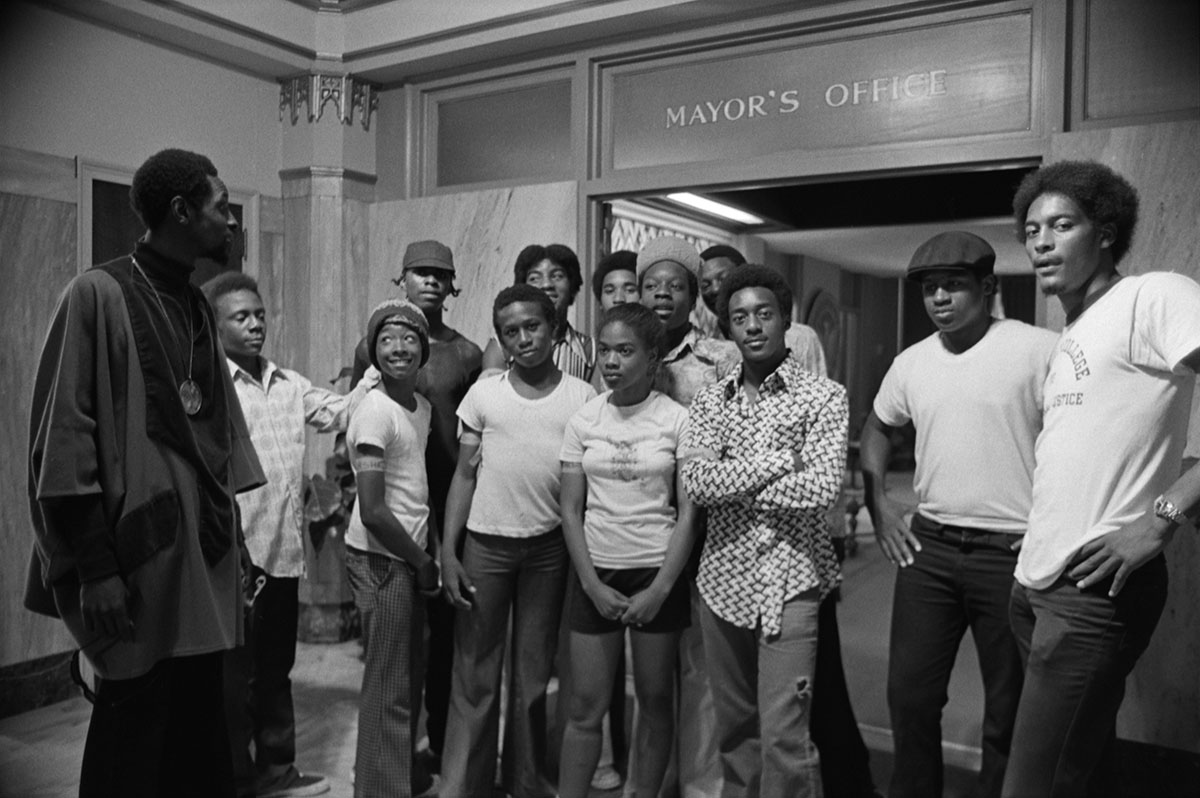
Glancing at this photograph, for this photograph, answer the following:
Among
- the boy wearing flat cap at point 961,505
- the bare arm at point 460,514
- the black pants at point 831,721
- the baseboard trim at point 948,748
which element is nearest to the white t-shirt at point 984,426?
the boy wearing flat cap at point 961,505

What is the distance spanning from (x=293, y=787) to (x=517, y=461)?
1.43m

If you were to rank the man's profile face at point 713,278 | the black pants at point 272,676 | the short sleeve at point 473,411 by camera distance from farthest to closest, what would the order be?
the man's profile face at point 713,278
the black pants at point 272,676
the short sleeve at point 473,411

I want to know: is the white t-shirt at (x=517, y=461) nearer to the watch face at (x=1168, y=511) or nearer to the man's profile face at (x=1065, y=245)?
the man's profile face at (x=1065, y=245)

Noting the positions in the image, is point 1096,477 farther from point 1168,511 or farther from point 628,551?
point 628,551

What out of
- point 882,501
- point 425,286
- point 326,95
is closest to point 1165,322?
point 882,501

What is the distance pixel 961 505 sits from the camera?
Answer: 2604 millimetres

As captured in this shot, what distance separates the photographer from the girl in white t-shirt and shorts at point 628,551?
2719 millimetres

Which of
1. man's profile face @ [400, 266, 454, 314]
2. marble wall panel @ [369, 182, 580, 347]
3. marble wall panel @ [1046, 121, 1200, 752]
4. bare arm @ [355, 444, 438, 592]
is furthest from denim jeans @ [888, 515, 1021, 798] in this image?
marble wall panel @ [369, 182, 580, 347]

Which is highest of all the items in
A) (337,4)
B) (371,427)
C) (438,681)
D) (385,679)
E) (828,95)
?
(337,4)

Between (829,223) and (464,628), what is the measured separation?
536 cm

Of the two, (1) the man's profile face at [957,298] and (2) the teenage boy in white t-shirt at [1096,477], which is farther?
(1) the man's profile face at [957,298]

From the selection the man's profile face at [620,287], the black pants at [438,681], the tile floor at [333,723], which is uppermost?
the man's profile face at [620,287]

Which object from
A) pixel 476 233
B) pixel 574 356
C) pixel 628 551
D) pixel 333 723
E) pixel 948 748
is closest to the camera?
pixel 628 551

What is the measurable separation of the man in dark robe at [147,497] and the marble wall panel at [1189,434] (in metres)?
2.89
